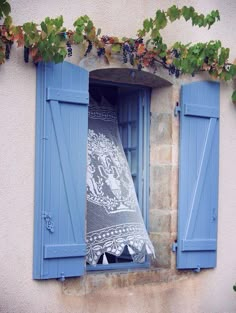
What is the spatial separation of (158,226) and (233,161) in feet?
3.11

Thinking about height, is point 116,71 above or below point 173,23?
below

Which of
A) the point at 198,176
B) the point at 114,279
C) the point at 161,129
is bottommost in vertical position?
the point at 114,279

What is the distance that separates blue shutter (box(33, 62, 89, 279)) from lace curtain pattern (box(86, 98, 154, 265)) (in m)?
0.35

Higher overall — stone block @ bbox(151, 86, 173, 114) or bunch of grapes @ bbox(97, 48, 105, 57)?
→ bunch of grapes @ bbox(97, 48, 105, 57)

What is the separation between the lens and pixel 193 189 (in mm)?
6586

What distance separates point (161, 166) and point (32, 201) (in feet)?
4.56

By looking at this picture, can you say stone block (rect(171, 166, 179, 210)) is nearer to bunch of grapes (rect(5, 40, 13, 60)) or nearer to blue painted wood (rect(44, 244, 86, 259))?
blue painted wood (rect(44, 244, 86, 259))

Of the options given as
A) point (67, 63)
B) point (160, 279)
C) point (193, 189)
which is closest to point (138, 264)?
point (160, 279)

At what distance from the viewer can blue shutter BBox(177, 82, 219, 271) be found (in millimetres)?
6527

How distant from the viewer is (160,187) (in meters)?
6.58

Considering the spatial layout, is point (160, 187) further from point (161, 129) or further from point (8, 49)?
point (8, 49)

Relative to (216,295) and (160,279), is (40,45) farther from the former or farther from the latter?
(216,295)

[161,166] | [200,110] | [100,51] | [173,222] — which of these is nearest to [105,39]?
[100,51]

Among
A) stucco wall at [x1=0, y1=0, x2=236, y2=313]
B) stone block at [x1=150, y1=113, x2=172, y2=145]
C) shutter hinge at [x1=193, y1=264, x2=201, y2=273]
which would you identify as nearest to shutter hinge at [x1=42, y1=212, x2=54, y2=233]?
stucco wall at [x1=0, y1=0, x2=236, y2=313]
